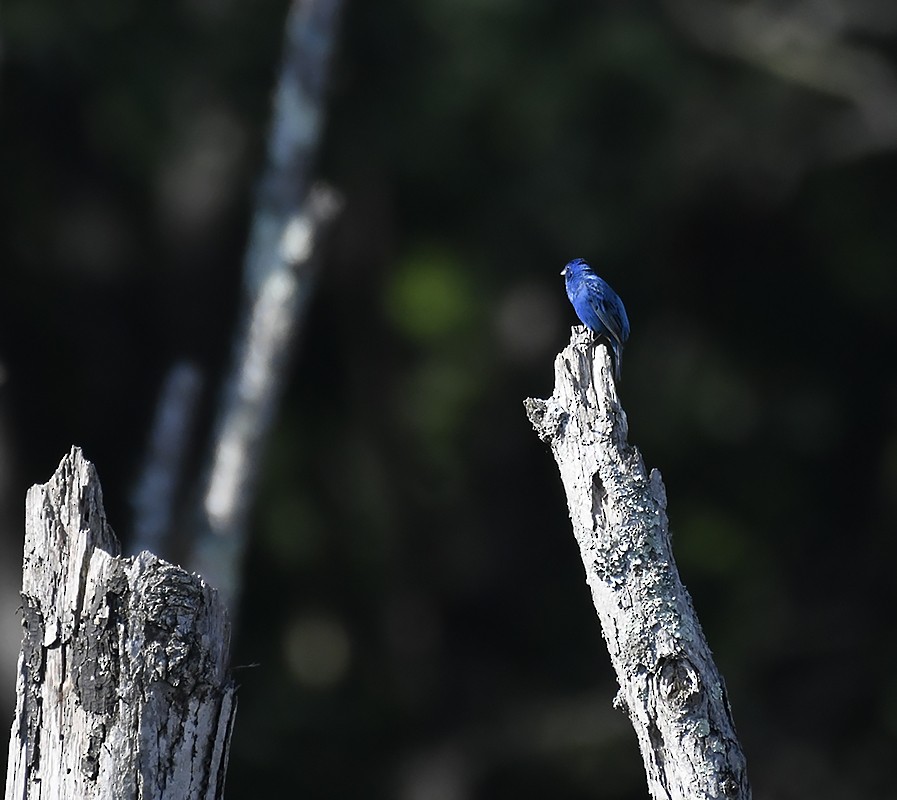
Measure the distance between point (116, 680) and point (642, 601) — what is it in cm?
115

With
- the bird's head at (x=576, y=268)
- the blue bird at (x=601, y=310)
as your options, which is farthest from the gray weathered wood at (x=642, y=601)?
the bird's head at (x=576, y=268)

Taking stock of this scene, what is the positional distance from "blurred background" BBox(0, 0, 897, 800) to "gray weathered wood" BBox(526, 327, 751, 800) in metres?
8.24

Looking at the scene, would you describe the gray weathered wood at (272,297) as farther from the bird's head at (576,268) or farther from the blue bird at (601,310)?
the blue bird at (601,310)

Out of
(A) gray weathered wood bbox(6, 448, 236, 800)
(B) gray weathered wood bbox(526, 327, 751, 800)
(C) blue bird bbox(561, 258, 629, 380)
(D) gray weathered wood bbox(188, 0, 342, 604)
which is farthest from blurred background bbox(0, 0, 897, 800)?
(B) gray weathered wood bbox(526, 327, 751, 800)

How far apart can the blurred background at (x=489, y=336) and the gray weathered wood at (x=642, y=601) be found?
8.24 metres

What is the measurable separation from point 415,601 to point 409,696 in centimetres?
87

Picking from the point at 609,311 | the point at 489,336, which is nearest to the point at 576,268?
the point at 609,311

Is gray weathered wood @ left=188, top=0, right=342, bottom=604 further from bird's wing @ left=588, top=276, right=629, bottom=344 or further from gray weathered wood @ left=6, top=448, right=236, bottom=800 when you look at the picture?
gray weathered wood @ left=6, top=448, right=236, bottom=800

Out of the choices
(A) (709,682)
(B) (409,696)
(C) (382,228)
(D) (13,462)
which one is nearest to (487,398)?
(C) (382,228)

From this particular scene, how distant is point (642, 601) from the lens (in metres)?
3.26

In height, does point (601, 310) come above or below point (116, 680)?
above

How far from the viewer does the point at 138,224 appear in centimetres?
1299

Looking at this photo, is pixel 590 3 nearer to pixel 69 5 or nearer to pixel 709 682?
pixel 69 5

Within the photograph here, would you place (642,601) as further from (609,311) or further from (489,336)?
(489,336)
